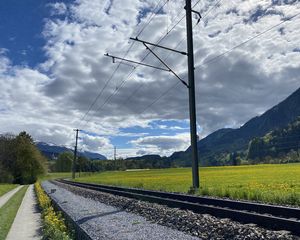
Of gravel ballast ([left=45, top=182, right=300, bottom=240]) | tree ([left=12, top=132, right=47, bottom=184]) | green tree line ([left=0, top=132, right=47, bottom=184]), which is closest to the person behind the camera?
gravel ballast ([left=45, top=182, right=300, bottom=240])

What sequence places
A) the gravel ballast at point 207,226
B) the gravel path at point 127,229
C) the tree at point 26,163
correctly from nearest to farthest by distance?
1. the gravel ballast at point 207,226
2. the gravel path at point 127,229
3. the tree at point 26,163

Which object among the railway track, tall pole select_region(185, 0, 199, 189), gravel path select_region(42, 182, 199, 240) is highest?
tall pole select_region(185, 0, 199, 189)

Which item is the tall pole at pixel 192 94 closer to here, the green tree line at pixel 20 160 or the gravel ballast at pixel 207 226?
the gravel ballast at pixel 207 226

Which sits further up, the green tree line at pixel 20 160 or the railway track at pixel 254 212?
the green tree line at pixel 20 160

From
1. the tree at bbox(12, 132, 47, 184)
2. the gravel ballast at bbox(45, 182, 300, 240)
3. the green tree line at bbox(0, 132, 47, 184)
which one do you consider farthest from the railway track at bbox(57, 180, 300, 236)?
the tree at bbox(12, 132, 47, 184)

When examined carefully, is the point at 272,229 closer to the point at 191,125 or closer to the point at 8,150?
the point at 191,125

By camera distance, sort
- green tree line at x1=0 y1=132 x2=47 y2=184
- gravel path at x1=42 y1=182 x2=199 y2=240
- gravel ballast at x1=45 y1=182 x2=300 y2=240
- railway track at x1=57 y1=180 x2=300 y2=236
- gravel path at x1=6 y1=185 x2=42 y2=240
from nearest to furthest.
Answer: gravel ballast at x1=45 y1=182 x2=300 y2=240 < railway track at x1=57 y1=180 x2=300 y2=236 < gravel path at x1=42 y1=182 x2=199 y2=240 < gravel path at x1=6 y1=185 x2=42 y2=240 < green tree line at x1=0 y1=132 x2=47 y2=184

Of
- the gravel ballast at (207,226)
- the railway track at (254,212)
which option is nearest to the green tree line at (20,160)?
the railway track at (254,212)

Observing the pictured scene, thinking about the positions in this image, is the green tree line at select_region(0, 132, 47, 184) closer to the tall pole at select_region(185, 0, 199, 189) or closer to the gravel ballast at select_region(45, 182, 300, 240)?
the tall pole at select_region(185, 0, 199, 189)

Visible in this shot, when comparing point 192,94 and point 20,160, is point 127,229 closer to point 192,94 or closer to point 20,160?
point 192,94

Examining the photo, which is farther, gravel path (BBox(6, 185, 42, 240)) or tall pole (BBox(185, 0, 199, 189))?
tall pole (BBox(185, 0, 199, 189))

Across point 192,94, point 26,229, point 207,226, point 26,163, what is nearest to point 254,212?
point 207,226

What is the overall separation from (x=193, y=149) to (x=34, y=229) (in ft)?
33.1

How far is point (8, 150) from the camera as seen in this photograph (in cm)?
12156
